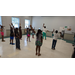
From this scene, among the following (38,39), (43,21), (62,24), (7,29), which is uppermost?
(43,21)

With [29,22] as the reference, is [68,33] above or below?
below

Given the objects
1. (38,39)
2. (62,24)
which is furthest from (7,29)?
(62,24)

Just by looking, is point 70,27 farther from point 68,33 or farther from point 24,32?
point 24,32

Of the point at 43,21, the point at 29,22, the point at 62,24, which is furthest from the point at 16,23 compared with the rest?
the point at 62,24

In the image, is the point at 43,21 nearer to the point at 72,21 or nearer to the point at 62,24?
the point at 62,24

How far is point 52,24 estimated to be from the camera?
8.45 meters

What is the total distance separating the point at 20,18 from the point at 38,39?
718cm

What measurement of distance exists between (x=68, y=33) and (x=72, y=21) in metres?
1.47

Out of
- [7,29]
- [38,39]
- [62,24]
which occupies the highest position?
[62,24]

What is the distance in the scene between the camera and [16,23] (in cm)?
846

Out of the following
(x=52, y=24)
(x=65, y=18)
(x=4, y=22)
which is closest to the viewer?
(x=4, y=22)

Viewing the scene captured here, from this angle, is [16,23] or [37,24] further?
[37,24]

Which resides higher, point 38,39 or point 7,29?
point 7,29

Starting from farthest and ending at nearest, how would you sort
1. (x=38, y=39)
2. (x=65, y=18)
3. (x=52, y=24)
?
(x=52, y=24)
(x=65, y=18)
(x=38, y=39)
